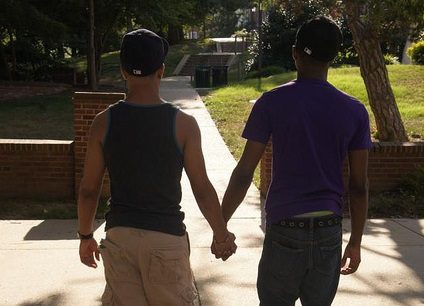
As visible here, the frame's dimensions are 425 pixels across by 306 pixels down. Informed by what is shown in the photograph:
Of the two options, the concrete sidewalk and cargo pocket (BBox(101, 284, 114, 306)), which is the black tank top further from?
the concrete sidewalk

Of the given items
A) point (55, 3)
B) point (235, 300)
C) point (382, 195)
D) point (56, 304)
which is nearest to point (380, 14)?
point (382, 195)

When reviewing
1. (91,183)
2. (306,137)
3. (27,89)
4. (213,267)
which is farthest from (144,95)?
(27,89)

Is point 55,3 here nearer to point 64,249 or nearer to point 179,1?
point 179,1

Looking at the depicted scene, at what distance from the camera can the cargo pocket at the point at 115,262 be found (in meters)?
2.59

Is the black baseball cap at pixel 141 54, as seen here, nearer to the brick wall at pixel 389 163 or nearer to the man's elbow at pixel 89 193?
the man's elbow at pixel 89 193

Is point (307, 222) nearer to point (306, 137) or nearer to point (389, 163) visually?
point (306, 137)

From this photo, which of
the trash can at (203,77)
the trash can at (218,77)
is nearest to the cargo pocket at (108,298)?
the trash can at (203,77)

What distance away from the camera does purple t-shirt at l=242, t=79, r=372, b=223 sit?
2.53 m

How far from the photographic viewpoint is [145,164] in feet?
8.27

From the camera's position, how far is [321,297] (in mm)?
2629

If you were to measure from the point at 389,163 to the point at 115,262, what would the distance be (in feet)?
18.0

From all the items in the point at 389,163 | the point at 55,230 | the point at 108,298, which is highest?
the point at 108,298

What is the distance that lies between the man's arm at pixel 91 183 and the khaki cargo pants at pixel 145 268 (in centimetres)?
19

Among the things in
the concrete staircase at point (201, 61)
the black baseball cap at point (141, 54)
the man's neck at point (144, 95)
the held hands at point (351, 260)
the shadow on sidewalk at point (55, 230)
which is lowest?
the concrete staircase at point (201, 61)
